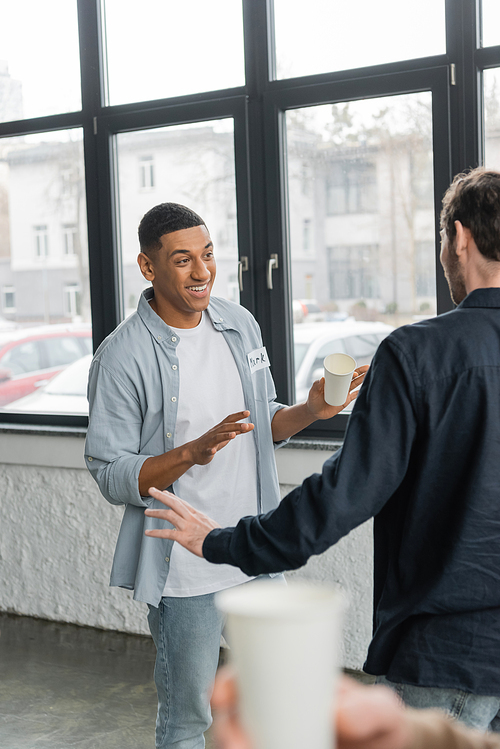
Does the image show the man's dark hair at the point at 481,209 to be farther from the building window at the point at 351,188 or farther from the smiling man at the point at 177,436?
the building window at the point at 351,188

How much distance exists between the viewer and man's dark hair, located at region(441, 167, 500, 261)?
1.14 m

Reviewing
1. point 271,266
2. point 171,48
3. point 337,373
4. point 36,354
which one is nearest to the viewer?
point 337,373

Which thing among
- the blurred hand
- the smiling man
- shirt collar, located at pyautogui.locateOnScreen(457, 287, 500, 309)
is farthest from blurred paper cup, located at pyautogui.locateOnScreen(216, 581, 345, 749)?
the smiling man

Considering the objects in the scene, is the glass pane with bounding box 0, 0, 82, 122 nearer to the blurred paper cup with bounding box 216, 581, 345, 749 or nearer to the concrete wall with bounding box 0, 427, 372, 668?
the concrete wall with bounding box 0, 427, 372, 668

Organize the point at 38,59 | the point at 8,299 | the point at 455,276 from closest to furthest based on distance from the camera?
1. the point at 455,276
2. the point at 38,59
3. the point at 8,299

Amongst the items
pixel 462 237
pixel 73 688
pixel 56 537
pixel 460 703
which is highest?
pixel 462 237

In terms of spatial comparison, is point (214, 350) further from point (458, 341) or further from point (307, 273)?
point (307, 273)

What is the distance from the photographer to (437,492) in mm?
1131

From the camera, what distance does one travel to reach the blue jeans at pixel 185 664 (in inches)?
66.7

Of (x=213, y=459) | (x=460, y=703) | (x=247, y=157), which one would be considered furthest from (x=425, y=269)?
(x=460, y=703)

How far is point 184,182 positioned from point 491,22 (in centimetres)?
136

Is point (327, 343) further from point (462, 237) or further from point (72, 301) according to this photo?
point (462, 237)

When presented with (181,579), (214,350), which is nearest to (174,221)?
(214,350)

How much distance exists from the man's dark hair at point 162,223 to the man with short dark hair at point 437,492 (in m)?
0.78
